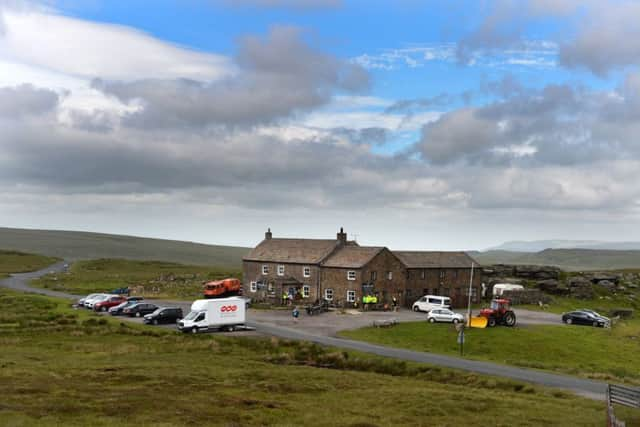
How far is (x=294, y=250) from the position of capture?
263 feet

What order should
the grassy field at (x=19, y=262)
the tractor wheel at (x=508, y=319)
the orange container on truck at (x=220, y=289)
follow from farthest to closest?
1. the grassy field at (x=19, y=262)
2. the orange container on truck at (x=220, y=289)
3. the tractor wheel at (x=508, y=319)

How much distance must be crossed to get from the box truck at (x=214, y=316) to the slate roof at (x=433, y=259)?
27446 millimetres

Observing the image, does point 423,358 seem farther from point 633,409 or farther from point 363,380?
point 633,409

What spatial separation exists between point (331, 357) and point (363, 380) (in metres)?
7.16

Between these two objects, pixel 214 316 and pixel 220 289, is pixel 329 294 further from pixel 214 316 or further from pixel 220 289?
pixel 214 316

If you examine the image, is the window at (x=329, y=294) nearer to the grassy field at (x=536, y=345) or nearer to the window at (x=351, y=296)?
the window at (x=351, y=296)

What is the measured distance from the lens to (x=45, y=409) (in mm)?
25828

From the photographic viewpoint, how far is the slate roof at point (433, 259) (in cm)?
7875

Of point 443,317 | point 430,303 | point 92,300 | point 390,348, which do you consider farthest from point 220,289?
point 390,348

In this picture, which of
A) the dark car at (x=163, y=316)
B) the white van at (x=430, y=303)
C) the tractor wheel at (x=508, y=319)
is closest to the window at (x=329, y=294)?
the white van at (x=430, y=303)

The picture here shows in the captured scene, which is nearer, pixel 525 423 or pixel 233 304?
pixel 525 423

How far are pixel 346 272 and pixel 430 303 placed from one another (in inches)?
387

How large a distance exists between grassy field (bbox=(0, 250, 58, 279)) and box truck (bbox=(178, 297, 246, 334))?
345 feet

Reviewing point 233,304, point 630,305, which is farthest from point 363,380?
point 630,305
